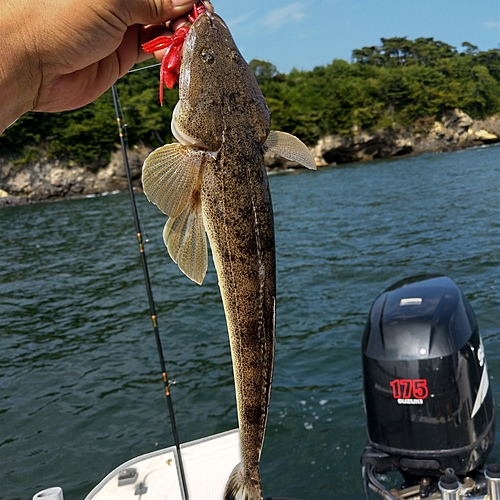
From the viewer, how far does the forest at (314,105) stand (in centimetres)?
6209

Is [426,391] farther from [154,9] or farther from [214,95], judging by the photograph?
[154,9]

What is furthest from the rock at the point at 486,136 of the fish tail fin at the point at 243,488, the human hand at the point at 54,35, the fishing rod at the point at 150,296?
the fish tail fin at the point at 243,488

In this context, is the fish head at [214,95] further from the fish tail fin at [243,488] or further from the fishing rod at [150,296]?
the fishing rod at [150,296]

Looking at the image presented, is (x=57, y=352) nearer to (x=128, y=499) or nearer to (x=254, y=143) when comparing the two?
(x=128, y=499)

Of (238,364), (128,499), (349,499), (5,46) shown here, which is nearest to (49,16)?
(5,46)

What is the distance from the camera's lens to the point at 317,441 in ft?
22.0

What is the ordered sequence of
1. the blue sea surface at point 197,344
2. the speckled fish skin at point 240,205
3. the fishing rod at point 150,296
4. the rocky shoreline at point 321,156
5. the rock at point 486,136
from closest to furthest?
the speckled fish skin at point 240,205 → the fishing rod at point 150,296 → the blue sea surface at point 197,344 → the rocky shoreline at point 321,156 → the rock at point 486,136

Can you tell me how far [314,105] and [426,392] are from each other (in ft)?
262

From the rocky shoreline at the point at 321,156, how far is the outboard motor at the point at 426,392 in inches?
1942

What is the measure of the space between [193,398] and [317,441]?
104 inches

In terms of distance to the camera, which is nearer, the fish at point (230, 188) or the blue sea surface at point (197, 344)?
the fish at point (230, 188)

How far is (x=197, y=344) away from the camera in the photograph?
10930 millimetres

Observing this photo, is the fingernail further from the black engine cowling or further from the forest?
the forest

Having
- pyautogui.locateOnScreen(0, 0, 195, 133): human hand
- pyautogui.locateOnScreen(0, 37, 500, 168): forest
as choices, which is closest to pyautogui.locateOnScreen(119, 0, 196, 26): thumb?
pyautogui.locateOnScreen(0, 0, 195, 133): human hand
